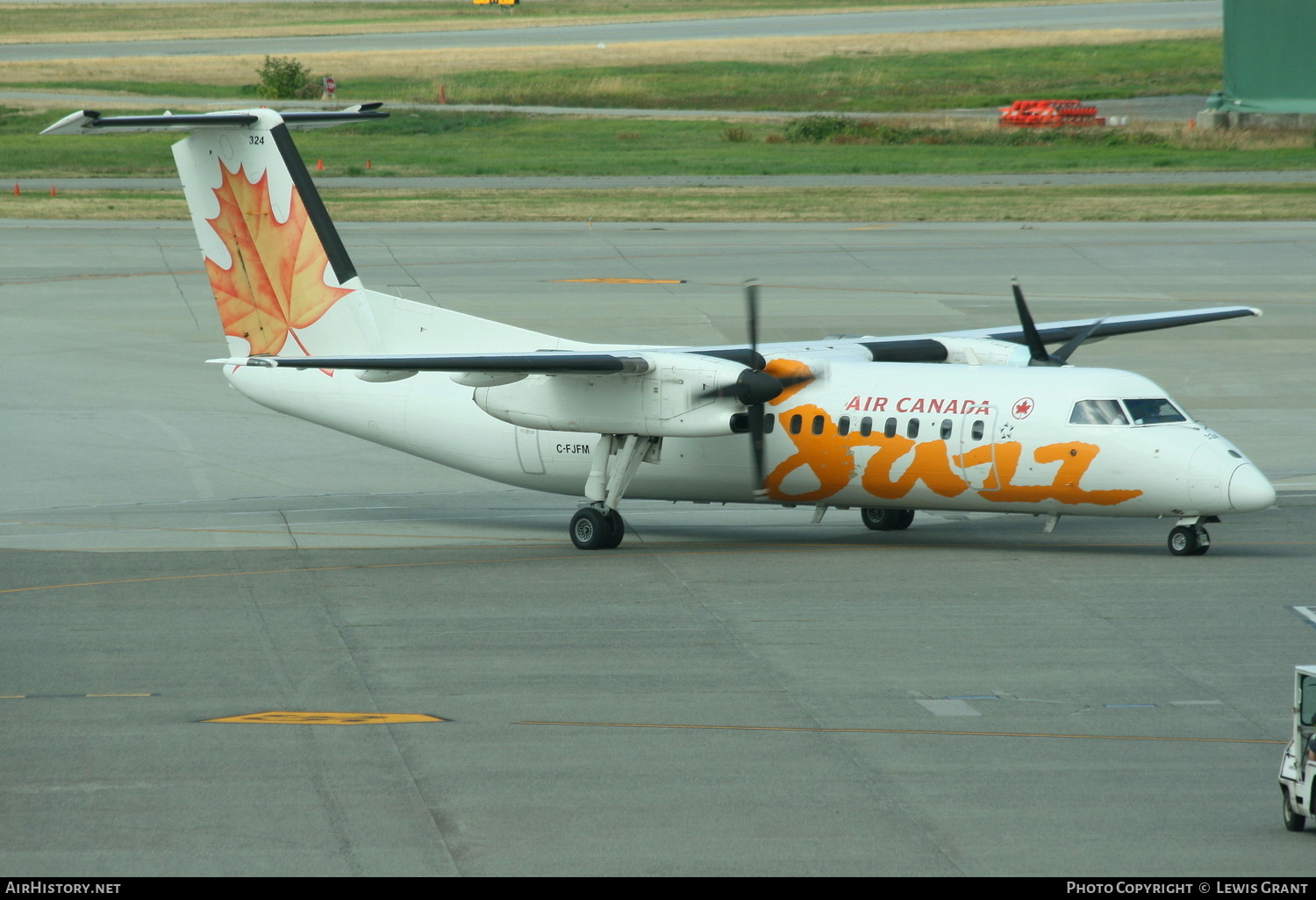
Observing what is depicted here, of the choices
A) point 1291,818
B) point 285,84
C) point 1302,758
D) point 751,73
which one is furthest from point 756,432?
point 751,73

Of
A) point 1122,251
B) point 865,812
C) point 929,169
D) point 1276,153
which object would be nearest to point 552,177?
point 929,169

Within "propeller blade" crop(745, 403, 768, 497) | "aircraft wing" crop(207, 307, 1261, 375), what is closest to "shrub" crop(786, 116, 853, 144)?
"aircraft wing" crop(207, 307, 1261, 375)

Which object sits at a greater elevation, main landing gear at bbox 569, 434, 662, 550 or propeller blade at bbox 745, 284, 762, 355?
propeller blade at bbox 745, 284, 762, 355

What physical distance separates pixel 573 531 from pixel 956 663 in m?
8.38

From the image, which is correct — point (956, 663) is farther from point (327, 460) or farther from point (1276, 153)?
point (1276, 153)

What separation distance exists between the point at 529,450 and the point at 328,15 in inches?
5416

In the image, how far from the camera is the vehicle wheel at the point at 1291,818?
465 inches

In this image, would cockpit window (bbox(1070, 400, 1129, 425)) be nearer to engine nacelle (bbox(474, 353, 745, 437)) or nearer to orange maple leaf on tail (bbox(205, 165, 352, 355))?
engine nacelle (bbox(474, 353, 745, 437))

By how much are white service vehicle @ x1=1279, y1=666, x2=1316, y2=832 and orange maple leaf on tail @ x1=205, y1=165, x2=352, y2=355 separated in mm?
18617

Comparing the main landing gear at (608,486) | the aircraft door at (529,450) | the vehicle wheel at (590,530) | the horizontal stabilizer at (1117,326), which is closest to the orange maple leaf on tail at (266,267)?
the aircraft door at (529,450)

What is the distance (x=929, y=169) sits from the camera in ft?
234

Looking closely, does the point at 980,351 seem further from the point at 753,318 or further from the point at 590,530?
the point at 590,530

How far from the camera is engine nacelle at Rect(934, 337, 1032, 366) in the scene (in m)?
26.1

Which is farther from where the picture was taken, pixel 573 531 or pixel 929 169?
pixel 929 169
